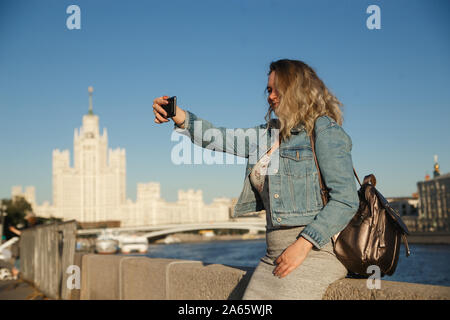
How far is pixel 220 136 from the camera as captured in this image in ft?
7.30

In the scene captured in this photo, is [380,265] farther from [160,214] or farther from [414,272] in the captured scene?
[160,214]

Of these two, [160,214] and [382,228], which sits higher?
[382,228]

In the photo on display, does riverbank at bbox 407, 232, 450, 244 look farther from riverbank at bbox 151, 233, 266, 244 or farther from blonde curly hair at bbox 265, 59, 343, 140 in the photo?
blonde curly hair at bbox 265, 59, 343, 140

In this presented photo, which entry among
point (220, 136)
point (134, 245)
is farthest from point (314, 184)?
point (134, 245)

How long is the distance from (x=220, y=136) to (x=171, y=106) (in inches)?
11.8

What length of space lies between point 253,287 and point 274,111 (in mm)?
675

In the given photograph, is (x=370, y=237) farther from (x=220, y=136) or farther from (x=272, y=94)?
(x=220, y=136)

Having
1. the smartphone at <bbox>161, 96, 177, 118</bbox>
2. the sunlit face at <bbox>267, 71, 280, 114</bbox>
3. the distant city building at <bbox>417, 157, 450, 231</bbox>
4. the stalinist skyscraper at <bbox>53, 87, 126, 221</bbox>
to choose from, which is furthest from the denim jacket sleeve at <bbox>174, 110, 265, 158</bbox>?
the stalinist skyscraper at <bbox>53, 87, 126, 221</bbox>

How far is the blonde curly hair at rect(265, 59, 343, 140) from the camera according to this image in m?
1.82

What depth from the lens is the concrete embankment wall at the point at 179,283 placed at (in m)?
1.77
